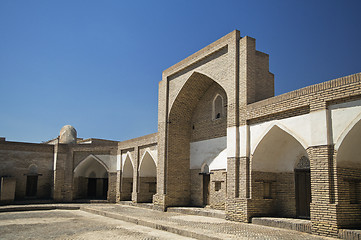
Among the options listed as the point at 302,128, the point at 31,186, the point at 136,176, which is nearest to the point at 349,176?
the point at 302,128

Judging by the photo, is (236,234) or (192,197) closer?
(236,234)

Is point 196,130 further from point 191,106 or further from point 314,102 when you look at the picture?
point 314,102

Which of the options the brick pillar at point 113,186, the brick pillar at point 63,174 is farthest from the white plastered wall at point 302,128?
the brick pillar at point 63,174

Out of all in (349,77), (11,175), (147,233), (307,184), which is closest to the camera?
(349,77)

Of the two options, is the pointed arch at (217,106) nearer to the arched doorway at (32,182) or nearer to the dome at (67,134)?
the arched doorway at (32,182)

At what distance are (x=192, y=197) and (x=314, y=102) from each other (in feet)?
24.5

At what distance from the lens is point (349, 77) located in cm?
745

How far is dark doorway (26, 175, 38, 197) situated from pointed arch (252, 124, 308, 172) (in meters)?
13.7

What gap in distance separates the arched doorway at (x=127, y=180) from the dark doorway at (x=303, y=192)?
10247mm

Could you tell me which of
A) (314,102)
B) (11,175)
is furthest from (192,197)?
(11,175)

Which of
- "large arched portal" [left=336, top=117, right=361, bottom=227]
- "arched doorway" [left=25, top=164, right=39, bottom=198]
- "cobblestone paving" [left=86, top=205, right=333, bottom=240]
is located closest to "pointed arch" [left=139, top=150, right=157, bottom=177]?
"arched doorway" [left=25, top=164, right=39, bottom=198]

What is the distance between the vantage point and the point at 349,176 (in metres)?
7.80

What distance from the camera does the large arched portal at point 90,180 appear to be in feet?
63.6

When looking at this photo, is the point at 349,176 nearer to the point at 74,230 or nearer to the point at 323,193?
the point at 323,193
